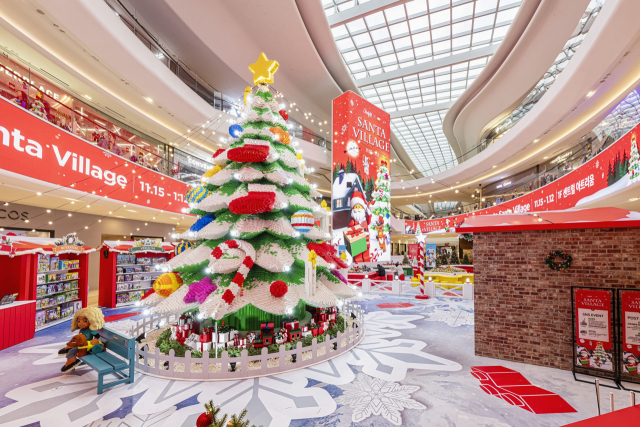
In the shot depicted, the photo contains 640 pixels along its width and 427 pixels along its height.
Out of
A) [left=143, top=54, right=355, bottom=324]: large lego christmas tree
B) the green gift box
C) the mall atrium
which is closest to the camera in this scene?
the mall atrium

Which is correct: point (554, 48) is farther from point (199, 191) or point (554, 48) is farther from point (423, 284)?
point (199, 191)

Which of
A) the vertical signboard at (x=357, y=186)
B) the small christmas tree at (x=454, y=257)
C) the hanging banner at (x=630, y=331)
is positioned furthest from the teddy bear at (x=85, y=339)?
the small christmas tree at (x=454, y=257)

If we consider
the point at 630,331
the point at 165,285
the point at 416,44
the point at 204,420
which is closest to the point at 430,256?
the point at 416,44

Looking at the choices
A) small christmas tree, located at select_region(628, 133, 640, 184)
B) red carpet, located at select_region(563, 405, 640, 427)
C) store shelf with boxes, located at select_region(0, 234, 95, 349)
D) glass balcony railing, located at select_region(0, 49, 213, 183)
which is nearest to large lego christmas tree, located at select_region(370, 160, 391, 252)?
glass balcony railing, located at select_region(0, 49, 213, 183)

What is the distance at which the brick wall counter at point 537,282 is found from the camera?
4805mm

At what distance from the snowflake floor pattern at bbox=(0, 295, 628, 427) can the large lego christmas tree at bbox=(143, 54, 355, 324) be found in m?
1.14

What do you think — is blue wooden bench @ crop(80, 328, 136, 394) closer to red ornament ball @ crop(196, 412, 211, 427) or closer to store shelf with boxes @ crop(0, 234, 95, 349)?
red ornament ball @ crop(196, 412, 211, 427)

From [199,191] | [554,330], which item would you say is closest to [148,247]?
[199,191]

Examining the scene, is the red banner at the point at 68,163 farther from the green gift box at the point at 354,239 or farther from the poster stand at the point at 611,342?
the poster stand at the point at 611,342

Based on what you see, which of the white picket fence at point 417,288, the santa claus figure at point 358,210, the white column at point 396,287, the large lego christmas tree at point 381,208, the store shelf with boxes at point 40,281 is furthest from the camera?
the large lego christmas tree at point 381,208

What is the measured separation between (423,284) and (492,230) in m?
7.10

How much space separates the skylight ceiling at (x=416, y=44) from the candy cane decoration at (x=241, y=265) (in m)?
12.8

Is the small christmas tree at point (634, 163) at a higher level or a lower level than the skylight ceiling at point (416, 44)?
lower

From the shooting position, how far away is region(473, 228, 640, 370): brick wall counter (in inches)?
189
